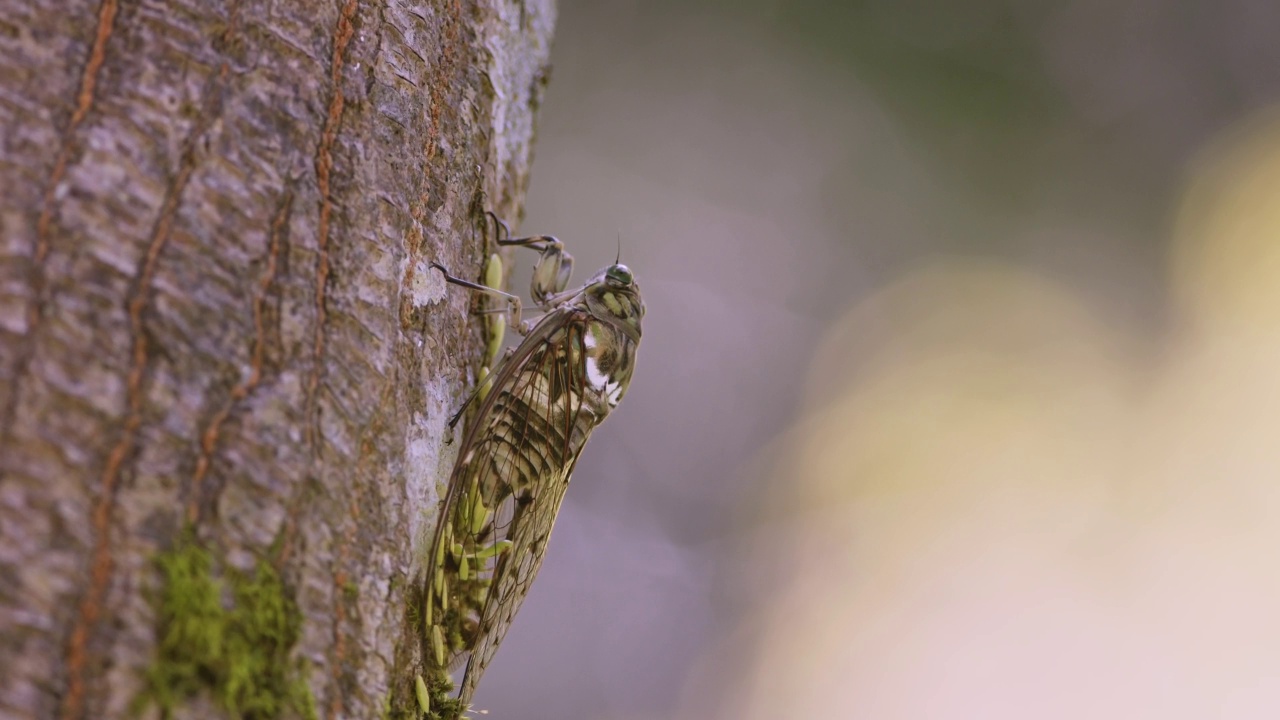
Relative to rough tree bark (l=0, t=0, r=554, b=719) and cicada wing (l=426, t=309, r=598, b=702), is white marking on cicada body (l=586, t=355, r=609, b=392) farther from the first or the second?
rough tree bark (l=0, t=0, r=554, b=719)

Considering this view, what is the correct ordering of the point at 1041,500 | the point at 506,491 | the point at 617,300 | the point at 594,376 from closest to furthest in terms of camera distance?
the point at 506,491 → the point at 594,376 → the point at 617,300 → the point at 1041,500

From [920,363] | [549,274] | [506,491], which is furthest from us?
[920,363]

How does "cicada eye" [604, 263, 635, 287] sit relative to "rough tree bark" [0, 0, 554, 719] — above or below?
above

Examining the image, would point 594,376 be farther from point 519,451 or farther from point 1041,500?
point 1041,500

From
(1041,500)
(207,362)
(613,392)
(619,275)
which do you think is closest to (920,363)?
(1041,500)

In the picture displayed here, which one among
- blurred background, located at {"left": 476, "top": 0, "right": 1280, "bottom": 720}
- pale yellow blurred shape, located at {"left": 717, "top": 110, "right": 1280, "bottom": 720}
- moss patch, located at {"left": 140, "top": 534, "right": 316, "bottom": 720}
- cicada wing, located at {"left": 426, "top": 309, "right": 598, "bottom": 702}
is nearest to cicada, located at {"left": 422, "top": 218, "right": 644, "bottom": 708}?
cicada wing, located at {"left": 426, "top": 309, "right": 598, "bottom": 702}

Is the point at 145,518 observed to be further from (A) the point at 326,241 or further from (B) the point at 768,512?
(B) the point at 768,512

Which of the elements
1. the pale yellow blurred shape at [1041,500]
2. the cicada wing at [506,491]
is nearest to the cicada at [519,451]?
the cicada wing at [506,491]
